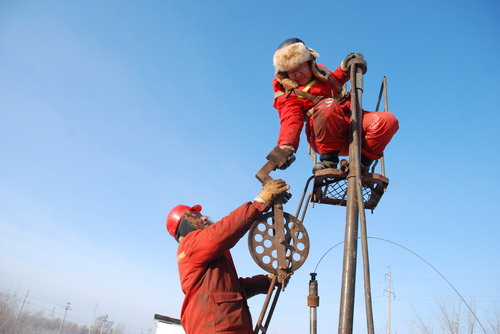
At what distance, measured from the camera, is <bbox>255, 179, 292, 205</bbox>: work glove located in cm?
308

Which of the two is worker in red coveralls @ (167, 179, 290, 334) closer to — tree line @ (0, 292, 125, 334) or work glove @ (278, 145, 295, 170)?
→ work glove @ (278, 145, 295, 170)

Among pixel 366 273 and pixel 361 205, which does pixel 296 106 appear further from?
pixel 366 273

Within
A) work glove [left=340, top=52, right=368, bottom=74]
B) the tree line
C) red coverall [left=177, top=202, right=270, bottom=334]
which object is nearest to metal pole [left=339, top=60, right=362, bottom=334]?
work glove [left=340, top=52, right=368, bottom=74]

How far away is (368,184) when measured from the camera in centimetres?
372

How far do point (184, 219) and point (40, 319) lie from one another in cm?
12397

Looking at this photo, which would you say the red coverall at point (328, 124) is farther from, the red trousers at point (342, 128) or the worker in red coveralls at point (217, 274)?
the worker in red coveralls at point (217, 274)

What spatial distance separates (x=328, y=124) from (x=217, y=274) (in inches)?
72.9

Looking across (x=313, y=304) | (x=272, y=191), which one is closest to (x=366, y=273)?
(x=313, y=304)

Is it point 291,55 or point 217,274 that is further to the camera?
point 291,55

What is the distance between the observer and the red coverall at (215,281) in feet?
9.07

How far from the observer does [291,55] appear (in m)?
3.97

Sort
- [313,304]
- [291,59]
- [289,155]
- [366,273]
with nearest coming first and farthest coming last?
[366,273] < [313,304] < [289,155] < [291,59]

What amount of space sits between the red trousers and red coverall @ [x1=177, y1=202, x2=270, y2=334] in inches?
44.8

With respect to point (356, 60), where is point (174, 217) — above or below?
below
